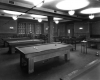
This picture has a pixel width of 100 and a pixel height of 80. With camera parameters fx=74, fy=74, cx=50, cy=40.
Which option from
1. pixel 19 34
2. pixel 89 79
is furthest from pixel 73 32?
pixel 89 79

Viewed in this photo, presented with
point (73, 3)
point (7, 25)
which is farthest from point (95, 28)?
point (7, 25)

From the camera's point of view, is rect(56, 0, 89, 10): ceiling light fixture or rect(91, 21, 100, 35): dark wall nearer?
rect(56, 0, 89, 10): ceiling light fixture

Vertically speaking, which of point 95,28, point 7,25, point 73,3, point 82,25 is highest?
point 73,3

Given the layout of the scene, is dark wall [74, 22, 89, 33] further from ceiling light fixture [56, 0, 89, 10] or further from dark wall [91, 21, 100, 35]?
ceiling light fixture [56, 0, 89, 10]

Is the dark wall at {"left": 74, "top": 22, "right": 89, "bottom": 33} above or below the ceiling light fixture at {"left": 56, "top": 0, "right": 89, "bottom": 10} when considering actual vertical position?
below

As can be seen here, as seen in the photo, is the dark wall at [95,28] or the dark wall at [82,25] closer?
the dark wall at [95,28]

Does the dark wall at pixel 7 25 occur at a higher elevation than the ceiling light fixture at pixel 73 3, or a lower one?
lower

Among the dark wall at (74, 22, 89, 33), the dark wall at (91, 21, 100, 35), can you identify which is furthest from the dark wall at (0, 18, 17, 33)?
the dark wall at (91, 21, 100, 35)

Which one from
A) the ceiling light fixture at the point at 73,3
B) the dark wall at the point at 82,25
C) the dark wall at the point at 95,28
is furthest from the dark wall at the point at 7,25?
the dark wall at the point at 95,28

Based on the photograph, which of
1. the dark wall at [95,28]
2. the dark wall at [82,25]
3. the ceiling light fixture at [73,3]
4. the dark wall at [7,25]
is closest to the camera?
the ceiling light fixture at [73,3]

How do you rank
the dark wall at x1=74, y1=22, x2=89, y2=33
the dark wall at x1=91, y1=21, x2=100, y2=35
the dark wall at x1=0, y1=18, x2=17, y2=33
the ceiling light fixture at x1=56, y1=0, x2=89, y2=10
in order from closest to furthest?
the ceiling light fixture at x1=56, y1=0, x2=89, y2=10, the dark wall at x1=0, y1=18, x2=17, y2=33, the dark wall at x1=91, y1=21, x2=100, y2=35, the dark wall at x1=74, y1=22, x2=89, y2=33

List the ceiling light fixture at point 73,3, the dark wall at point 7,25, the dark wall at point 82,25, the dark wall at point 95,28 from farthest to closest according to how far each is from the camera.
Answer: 1. the dark wall at point 82,25
2. the dark wall at point 95,28
3. the dark wall at point 7,25
4. the ceiling light fixture at point 73,3

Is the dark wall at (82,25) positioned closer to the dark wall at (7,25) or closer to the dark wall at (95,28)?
the dark wall at (95,28)

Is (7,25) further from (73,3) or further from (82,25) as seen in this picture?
(82,25)
